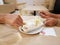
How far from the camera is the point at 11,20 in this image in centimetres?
107

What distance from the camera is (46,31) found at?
0.98m

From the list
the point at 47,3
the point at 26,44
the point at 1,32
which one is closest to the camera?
the point at 26,44

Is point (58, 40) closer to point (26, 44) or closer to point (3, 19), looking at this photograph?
point (26, 44)

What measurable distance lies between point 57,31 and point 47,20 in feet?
0.60

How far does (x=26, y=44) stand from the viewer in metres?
0.81

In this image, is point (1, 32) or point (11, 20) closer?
point (1, 32)

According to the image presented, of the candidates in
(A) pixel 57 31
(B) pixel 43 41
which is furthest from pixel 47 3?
(B) pixel 43 41

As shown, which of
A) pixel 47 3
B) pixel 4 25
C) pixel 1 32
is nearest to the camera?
pixel 1 32

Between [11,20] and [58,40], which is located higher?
[11,20]

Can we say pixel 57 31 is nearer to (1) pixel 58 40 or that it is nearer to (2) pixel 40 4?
(1) pixel 58 40

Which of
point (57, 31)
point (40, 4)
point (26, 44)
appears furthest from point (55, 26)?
point (40, 4)

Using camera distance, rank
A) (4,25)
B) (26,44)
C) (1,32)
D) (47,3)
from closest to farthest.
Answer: (26,44) < (1,32) < (4,25) < (47,3)

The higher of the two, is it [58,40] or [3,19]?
[3,19]

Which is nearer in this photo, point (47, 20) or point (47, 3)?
point (47, 20)
